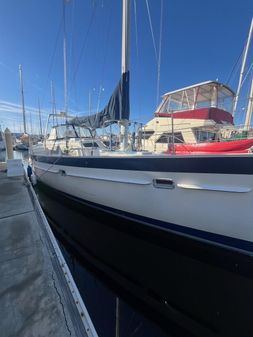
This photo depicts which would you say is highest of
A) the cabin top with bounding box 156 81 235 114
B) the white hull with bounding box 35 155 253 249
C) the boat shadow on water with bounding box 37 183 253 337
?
the cabin top with bounding box 156 81 235 114

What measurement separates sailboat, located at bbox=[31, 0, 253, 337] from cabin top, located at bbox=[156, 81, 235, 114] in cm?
374

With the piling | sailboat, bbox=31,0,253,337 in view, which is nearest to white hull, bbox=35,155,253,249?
sailboat, bbox=31,0,253,337

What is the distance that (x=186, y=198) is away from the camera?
2885mm

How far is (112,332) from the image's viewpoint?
217 centimetres

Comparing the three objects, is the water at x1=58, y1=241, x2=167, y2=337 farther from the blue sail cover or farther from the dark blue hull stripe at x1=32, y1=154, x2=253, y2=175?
the blue sail cover

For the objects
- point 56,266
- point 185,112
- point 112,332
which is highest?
point 185,112

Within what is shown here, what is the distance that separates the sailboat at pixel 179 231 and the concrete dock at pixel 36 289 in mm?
1230

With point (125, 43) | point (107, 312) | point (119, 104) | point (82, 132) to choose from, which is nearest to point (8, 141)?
point (82, 132)

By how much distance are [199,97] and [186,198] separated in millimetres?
6087

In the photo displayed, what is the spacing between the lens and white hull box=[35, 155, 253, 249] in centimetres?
254

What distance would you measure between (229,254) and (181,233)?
0.72 m

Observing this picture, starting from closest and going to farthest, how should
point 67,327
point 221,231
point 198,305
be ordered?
1. point 67,327
2. point 198,305
3. point 221,231

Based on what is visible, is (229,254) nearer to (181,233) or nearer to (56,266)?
(181,233)

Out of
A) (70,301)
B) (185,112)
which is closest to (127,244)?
(70,301)
